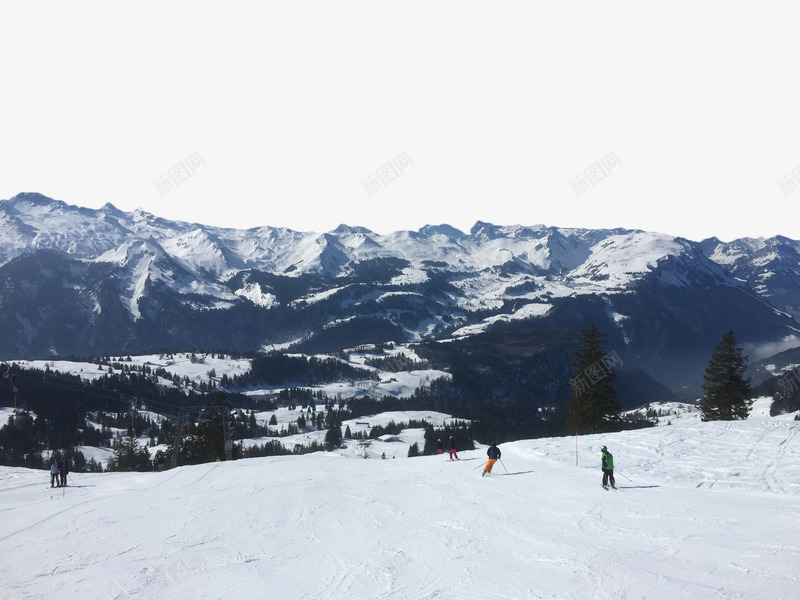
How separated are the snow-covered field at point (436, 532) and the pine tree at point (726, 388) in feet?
98.1

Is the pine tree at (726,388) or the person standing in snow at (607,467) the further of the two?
the pine tree at (726,388)

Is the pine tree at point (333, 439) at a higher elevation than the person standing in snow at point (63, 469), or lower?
lower

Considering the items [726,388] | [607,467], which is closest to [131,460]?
[607,467]

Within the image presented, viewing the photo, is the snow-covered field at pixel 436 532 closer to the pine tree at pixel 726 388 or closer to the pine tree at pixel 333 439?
the pine tree at pixel 726 388

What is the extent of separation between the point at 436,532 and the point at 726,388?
57701 mm

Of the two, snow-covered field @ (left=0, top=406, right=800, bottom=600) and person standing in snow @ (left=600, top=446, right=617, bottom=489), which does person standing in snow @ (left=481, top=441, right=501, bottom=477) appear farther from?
person standing in snow @ (left=600, top=446, right=617, bottom=489)

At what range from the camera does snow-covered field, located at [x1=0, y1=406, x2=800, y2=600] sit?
16547mm

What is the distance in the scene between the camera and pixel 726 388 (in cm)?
6581

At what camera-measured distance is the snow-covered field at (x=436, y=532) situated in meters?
16.5

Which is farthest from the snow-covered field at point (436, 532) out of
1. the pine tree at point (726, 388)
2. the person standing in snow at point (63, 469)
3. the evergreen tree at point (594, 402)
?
the pine tree at point (726, 388)

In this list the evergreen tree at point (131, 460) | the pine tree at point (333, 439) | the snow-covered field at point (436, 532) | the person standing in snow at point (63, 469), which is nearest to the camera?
the snow-covered field at point (436, 532)

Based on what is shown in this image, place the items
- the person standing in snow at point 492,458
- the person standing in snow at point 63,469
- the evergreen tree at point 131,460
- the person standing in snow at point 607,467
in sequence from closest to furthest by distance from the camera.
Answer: the person standing in snow at point 607,467, the person standing in snow at point 492,458, the person standing in snow at point 63,469, the evergreen tree at point 131,460

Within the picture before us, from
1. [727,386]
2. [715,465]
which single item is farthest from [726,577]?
[727,386]

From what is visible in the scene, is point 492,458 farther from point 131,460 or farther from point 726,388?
point 131,460
